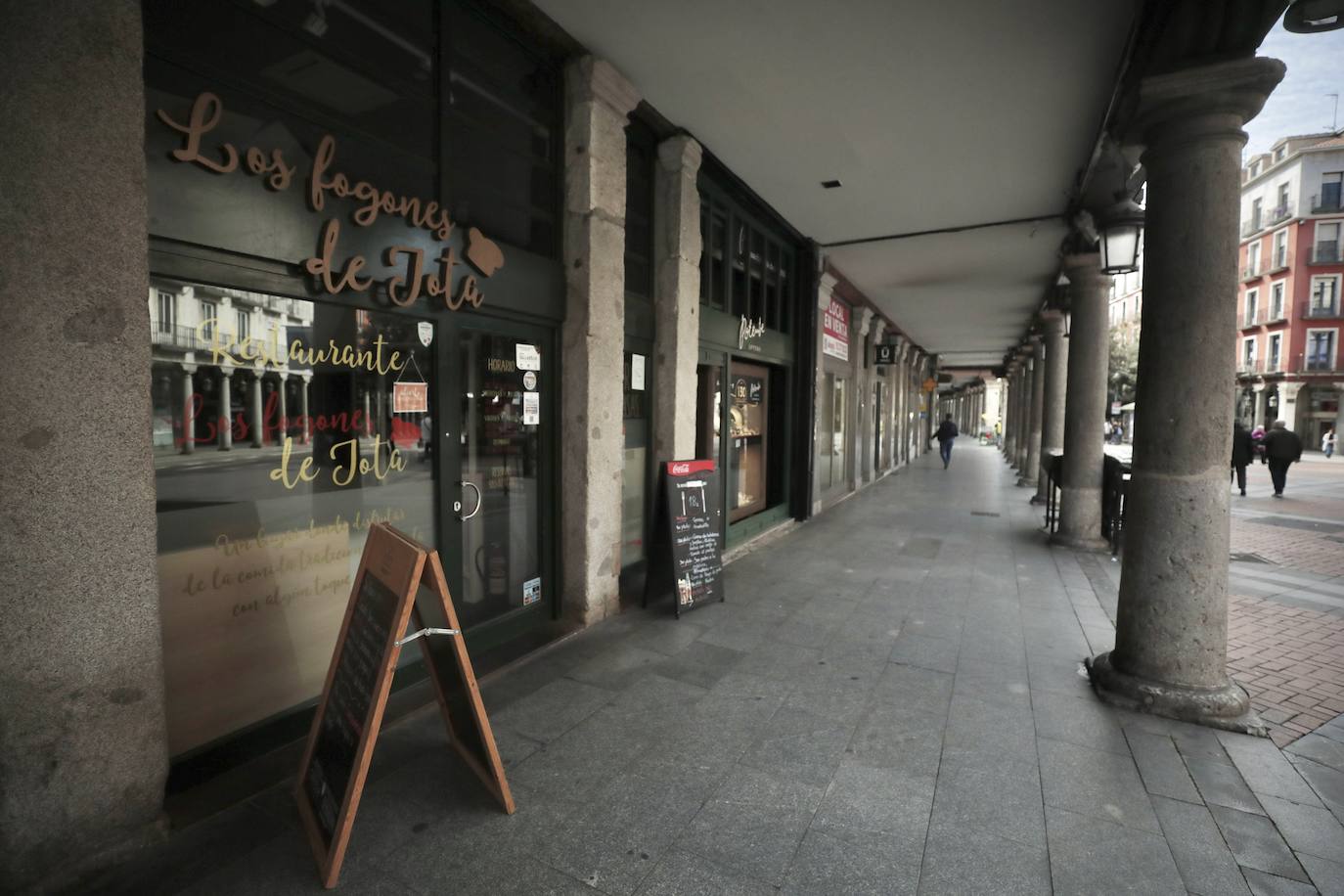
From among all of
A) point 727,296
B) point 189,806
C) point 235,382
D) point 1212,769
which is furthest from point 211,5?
point 1212,769

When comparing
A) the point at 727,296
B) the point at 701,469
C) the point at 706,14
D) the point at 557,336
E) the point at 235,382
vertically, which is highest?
the point at 706,14

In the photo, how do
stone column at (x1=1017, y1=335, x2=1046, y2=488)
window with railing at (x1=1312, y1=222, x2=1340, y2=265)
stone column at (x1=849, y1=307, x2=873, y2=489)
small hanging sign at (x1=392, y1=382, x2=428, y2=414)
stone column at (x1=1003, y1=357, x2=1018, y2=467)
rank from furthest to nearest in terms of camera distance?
window with railing at (x1=1312, y1=222, x2=1340, y2=265) < stone column at (x1=1003, y1=357, x2=1018, y2=467) < stone column at (x1=1017, y1=335, x2=1046, y2=488) < stone column at (x1=849, y1=307, x2=873, y2=489) < small hanging sign at (x1=392, y1=382, x2=428, y2=414)

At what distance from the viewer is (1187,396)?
3.44 metres

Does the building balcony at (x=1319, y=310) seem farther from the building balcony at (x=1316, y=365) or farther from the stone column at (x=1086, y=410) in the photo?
the stone column at (x=1086, y=410)

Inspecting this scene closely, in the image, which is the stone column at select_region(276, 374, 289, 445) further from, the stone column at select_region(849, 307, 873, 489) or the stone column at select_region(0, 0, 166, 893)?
the stone column at select_region(849, 307, 873, 489)

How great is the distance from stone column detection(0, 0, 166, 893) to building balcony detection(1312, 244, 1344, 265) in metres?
45.9

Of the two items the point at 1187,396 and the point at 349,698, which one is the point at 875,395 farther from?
the point at 349,698

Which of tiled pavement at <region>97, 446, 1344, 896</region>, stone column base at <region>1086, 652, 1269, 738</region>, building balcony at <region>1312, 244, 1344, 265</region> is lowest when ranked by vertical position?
tiled pavement at <region>97, 446, 1344, 896</region>

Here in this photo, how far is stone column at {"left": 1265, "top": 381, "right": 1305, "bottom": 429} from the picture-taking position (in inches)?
1292

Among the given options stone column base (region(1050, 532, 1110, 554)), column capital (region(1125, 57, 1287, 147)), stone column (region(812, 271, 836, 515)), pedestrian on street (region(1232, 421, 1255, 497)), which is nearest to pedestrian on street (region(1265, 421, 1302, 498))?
pedestrian on street (region(1232, 421, 1255, 497))

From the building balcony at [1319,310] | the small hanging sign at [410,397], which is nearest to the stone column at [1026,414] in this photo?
the small hanging sign at [410,397]

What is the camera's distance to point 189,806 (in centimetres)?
260

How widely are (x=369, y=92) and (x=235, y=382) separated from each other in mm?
1684

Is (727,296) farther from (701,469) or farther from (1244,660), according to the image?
(1244,660)
